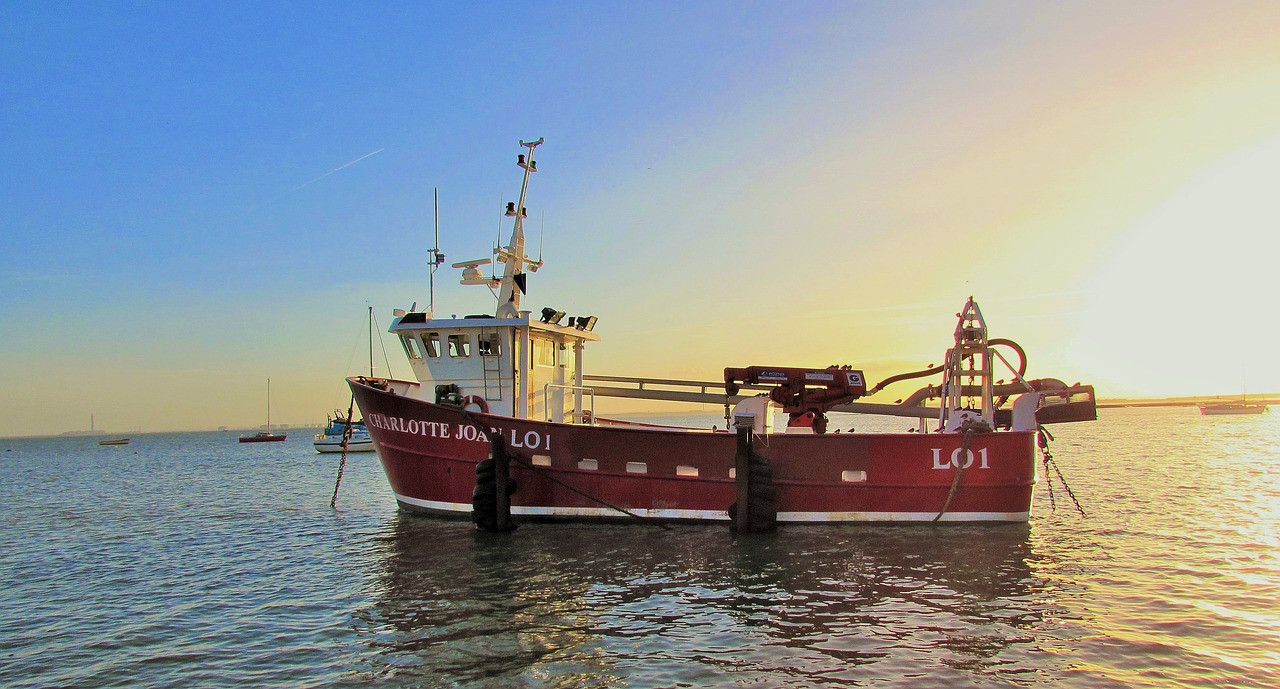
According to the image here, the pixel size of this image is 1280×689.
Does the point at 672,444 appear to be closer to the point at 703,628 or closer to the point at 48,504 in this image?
the point at 703,628

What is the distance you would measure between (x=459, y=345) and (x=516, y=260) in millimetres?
2627

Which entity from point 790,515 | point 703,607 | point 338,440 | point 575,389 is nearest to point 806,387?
point 790,515

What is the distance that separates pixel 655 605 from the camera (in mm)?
9945

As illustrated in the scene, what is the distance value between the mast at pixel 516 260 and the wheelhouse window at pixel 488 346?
64 cm

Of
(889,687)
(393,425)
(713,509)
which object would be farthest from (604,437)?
(889,687)

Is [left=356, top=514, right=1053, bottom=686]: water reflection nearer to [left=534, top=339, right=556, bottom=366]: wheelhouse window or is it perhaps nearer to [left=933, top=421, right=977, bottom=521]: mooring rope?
[left=933, top=421, right=977, bottom=521]: mooring rope

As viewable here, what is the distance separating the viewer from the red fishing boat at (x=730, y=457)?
49.8 feet

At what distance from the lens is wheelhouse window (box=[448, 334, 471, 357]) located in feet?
57.1

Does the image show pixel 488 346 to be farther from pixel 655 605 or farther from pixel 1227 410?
pixel 1227 410

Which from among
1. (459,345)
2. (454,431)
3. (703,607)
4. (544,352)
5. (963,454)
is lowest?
(703,607)

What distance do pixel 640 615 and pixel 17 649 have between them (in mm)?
7306

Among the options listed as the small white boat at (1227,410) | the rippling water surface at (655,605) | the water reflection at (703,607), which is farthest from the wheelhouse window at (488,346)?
the small white boat at (1227,410)

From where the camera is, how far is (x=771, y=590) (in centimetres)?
1062

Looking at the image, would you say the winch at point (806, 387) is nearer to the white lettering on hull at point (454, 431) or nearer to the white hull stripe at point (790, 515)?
the white hull stripe at point (790, 515)
